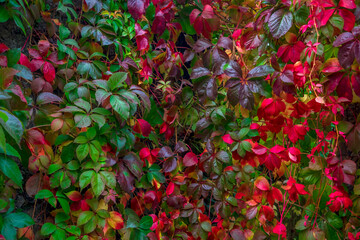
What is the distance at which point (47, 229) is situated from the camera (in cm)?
Result: 115

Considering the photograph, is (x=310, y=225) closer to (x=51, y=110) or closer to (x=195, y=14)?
(x=195, y=14)

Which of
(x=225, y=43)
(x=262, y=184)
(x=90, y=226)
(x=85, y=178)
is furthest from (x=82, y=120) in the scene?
(x=262, y=184)

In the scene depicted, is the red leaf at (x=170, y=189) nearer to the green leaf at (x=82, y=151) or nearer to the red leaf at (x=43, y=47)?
the green leaf at (x=82, y=151)

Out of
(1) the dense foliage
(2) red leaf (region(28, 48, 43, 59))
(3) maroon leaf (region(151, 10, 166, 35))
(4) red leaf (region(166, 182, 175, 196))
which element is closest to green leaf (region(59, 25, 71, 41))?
(1) the dense foliage

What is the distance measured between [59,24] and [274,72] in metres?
0.93

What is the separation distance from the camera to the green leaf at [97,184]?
114 cm

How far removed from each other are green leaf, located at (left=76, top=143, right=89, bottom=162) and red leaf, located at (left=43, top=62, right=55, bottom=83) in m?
0.31

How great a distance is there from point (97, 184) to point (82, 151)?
0.14 meters

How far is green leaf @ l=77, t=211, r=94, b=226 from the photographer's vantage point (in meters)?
1.18

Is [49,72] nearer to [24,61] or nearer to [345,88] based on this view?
[24,61]

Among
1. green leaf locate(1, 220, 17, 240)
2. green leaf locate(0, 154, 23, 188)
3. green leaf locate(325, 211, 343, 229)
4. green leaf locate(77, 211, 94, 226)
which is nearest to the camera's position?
green leaf locate(0, 154, 23, 188)

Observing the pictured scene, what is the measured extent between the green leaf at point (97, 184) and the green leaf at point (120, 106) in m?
0.26

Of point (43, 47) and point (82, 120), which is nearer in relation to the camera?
point (82, 120)

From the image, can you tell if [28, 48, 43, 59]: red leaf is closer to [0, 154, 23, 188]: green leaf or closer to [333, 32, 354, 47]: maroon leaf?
[0, 154, 23, 188]: green leaf
